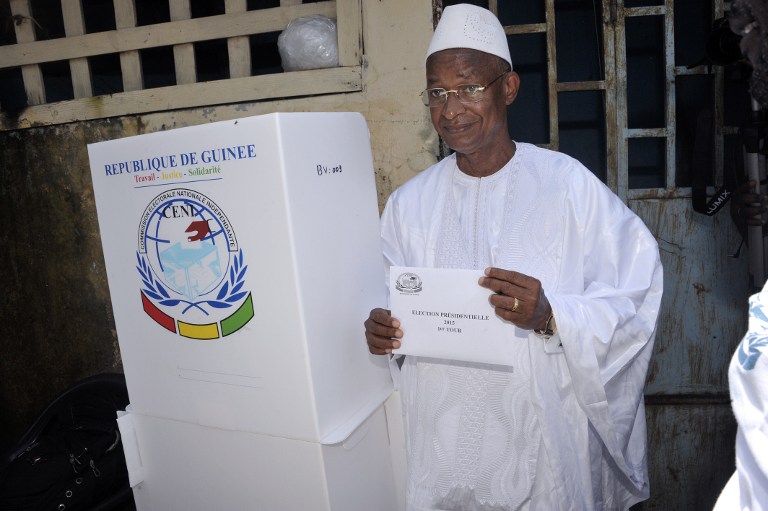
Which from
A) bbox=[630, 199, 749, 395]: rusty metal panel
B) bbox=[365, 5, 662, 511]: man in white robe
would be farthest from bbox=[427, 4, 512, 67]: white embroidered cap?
bbox=[630, 199, 749, 395]: rusty metal panel

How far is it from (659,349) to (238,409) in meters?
1.98

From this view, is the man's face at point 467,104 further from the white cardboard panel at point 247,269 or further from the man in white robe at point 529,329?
the white cardboard panel at point 247,269

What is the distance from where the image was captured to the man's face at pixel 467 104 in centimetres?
183

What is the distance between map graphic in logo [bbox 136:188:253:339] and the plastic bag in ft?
3.93

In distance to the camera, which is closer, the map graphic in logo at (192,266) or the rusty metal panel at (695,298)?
the map graphic in logo at (192,266)

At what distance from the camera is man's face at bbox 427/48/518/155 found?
6.01 feet

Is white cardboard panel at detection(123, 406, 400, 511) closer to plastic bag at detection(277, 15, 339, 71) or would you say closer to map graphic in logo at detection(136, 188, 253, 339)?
map graphic in logo at detection(136, 188, 253, 339)

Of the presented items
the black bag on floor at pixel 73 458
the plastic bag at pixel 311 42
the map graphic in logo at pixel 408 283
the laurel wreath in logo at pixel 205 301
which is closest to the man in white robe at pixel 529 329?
the map graphic in logo at pixel 408 283

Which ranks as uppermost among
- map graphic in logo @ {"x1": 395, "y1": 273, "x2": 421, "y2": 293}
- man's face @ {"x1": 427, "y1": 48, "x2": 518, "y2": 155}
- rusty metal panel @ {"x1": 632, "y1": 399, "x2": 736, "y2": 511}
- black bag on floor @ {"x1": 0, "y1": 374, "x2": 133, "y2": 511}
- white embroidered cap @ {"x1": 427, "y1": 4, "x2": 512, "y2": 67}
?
white embroidered cap @ {"x1": 427, "y1": 4, "x2": 512, "y2": 67}

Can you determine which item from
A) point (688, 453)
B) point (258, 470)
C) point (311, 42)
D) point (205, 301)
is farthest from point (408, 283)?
point (688, 453)

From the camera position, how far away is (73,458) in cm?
255

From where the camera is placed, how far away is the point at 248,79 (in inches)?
107

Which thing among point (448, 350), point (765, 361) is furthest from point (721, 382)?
point (765, 361)

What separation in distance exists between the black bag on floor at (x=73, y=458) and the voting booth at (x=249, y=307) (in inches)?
32.6
